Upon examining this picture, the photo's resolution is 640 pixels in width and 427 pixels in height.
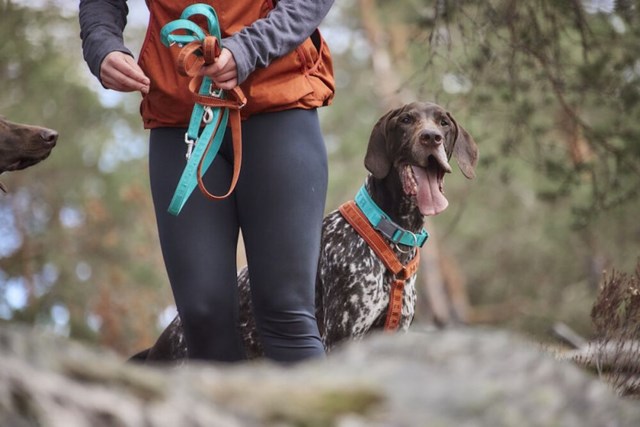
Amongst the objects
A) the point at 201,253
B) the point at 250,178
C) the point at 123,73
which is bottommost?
the point at 201,253

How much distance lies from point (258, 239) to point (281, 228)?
3.8 inches

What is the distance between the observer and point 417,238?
17.0 feet

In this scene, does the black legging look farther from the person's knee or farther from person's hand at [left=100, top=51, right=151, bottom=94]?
person's hand at [left=100, top=51, right=151, bottom=94]

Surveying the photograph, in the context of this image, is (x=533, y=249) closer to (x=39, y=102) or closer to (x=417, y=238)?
(x=39, y=102)

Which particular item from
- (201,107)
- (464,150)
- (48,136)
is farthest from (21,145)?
(464,150)

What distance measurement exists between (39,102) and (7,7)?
7672 millimetres

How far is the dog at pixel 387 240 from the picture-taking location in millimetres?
4980

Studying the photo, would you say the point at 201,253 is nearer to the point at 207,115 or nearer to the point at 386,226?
the point at 207,115

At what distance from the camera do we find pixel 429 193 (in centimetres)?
A: 520

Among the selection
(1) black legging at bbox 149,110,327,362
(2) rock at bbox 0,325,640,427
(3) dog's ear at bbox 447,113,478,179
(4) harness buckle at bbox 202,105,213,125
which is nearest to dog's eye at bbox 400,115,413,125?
(3) dog's ear at bbox 447,113,478,179

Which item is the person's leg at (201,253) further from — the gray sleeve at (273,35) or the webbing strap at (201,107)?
the gray sleeve at (273,35)

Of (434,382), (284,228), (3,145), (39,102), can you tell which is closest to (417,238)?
(284,228)

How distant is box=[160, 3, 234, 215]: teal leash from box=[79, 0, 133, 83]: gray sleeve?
216 millimetres

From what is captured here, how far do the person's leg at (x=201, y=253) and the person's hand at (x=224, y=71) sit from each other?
0.33 m
